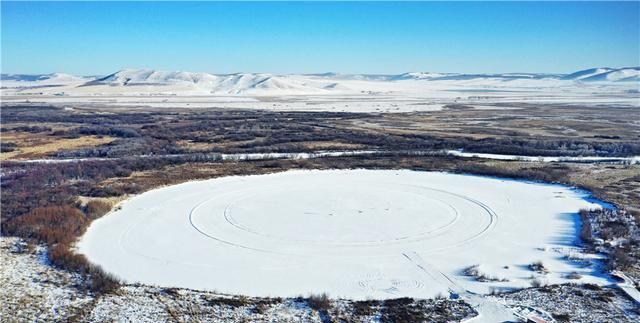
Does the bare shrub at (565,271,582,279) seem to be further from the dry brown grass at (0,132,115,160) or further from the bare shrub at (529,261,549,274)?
the dry brown grass at (0,132,115,160)

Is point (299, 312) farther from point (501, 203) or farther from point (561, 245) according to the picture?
point (501, 203)

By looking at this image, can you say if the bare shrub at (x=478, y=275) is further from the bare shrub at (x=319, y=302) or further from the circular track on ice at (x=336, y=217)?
the bare shrub at (x=319, y=302)

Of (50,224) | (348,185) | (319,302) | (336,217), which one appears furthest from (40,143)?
(319,302)

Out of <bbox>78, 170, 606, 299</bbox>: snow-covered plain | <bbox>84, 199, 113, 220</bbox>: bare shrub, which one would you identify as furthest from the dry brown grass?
<bbox>78, 170, 606, 299</bbox>: snow-covered plain

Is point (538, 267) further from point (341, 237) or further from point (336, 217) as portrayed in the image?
point (336, 217)

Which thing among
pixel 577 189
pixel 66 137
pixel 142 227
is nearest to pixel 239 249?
pixel 142 227

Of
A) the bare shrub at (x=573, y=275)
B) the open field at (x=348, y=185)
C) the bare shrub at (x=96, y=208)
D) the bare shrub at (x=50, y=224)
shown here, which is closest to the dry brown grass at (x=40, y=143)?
the open field at (x=348, y=185)
